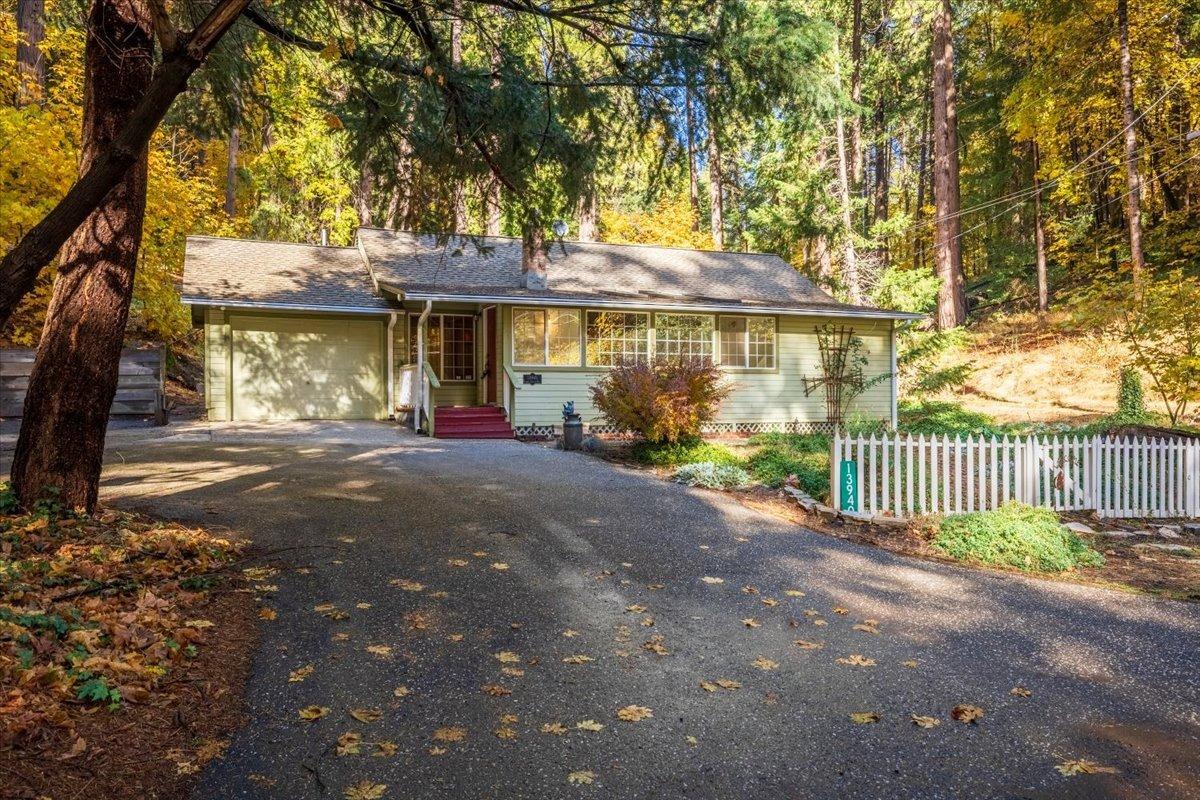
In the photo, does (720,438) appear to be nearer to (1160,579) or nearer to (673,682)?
(1160,579)

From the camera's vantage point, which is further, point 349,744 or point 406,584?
A: point 406,584

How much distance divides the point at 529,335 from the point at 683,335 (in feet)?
11.4

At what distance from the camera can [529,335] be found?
14.7m

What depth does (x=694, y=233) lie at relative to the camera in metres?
30.3

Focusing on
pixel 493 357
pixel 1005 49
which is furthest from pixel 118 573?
Answer: pixel 1005 49

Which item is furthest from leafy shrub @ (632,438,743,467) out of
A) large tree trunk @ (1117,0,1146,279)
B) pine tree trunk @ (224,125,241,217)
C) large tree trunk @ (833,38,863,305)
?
pine tree trunk @ (224,125,241,217)

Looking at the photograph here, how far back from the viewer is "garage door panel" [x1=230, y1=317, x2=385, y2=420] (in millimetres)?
15469

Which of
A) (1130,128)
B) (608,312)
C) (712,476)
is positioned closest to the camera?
(712,476)

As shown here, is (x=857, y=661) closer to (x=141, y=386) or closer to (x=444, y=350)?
(x=444, y=350)

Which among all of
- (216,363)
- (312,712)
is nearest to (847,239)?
(216,363)

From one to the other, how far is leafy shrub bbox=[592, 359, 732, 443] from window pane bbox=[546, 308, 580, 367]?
395 centimetres

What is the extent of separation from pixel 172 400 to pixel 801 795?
65.6 ft

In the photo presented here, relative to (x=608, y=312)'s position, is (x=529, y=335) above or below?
below

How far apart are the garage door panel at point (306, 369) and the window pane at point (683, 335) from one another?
20.7 ft
